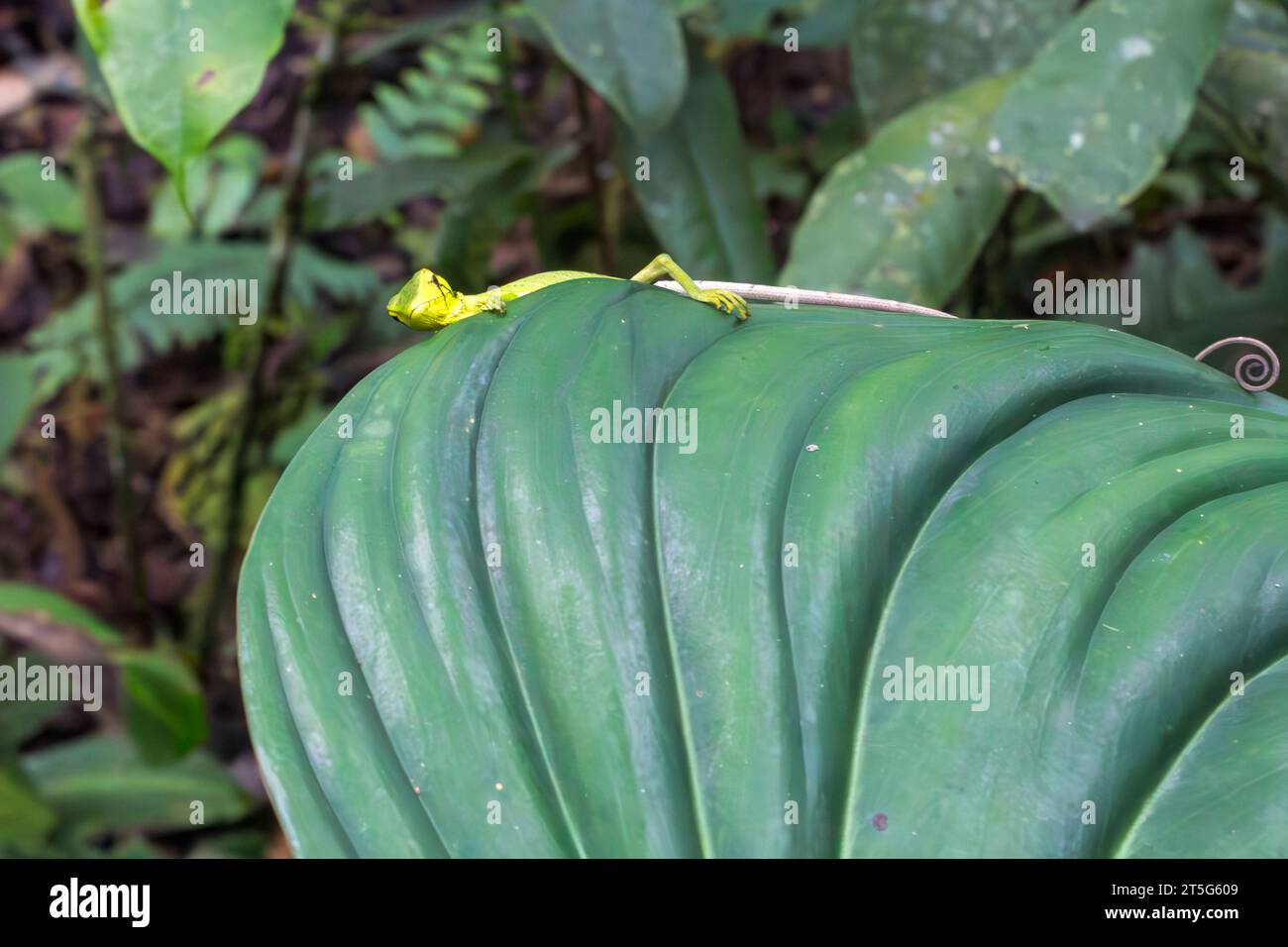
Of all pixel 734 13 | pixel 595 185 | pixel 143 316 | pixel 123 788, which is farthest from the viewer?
pixel 143 316

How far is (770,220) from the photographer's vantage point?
348 centimetres

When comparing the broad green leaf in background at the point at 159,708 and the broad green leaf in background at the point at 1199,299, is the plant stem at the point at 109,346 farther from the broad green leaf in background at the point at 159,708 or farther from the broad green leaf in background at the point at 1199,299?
the broad green leaf in background at the point at 1199,299

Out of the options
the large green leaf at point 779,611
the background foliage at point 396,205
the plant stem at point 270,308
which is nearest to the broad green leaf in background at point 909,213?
the background foliage at point 396,205

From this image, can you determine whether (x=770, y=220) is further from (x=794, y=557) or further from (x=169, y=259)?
(x=794, y=557)

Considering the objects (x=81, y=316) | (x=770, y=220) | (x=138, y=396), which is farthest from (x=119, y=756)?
(x=770, y=220)

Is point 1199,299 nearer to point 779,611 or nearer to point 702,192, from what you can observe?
point 702,192

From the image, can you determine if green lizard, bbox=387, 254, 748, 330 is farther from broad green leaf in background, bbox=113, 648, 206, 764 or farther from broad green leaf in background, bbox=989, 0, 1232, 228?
broad green leaf in background, bbox=113, 648, 206, 764

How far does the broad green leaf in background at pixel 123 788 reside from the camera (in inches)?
90.6

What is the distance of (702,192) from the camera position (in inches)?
90.8

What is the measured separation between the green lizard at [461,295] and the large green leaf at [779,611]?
1.38 feet

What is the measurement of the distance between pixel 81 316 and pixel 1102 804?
2847mm

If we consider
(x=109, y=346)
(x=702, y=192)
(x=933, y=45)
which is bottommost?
(x=109, y=346)

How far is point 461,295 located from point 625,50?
575mm

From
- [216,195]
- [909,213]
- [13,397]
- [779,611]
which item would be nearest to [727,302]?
[779,611]
